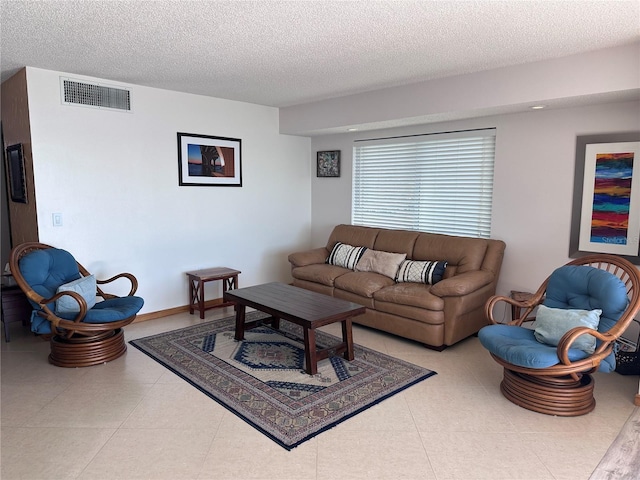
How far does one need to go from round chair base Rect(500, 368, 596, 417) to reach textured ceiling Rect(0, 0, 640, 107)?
223cm

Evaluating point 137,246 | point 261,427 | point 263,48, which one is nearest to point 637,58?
point 263,48

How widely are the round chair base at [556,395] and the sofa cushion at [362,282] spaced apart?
1.68 metres

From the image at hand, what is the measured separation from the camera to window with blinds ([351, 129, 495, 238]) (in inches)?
179

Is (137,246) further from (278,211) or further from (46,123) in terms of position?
(278,211)

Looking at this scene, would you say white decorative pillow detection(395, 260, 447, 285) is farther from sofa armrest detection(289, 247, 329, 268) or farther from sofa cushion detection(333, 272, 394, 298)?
sofa armrest detection(289, 247, 329, 268)

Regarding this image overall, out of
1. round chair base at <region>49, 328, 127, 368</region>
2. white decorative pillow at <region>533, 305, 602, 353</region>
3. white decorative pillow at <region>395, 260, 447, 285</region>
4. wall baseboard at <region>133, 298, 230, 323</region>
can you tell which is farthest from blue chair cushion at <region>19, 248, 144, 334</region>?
white decorative pillow at <region>533, 305, 602, 353</region>

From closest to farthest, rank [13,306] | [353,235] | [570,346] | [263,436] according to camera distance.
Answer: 1. [263,436]
2. [570,346]
3. [13,306]
4. [353,235]

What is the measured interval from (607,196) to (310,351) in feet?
9.05

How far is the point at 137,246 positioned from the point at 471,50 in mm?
3612

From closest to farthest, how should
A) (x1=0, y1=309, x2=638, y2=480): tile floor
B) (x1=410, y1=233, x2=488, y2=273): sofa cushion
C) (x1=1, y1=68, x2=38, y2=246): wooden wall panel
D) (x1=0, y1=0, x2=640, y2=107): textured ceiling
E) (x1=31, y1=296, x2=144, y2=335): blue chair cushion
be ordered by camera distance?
(x1=0, y1=309, x2=638, y2=480): tile floor, (x1=0, y1=0, x2=640, y2=107): textured ceiling, (x1=31, y1=296, x2=144, y2=335): blue chair cushion, (x1=1, y1=68, x2=38, y2=246): wooden wall panel, (x1=410, y1=233, x2=488, y2=273): sofa cushion

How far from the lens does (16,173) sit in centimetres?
430

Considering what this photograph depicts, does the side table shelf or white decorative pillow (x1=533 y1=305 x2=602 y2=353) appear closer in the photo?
white decorative pillow (x1=533 y1=305 x2=602 y2=353)

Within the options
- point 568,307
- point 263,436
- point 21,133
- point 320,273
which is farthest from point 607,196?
point 21,133

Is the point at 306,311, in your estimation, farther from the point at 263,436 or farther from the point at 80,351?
the point at 80,351
